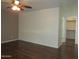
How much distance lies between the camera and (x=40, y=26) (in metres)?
4.48

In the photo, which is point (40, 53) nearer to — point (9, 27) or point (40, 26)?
point (40, 26)

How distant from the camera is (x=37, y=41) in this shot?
4.64 meters

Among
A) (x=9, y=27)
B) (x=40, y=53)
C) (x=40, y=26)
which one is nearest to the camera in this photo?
(x=40, y=53)

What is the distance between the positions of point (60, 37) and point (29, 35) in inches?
67.0

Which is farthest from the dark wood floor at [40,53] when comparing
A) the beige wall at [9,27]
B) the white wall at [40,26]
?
the beige wall at [9,27]

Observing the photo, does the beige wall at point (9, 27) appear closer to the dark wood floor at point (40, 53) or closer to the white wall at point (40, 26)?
the white wall at point (40, 26)

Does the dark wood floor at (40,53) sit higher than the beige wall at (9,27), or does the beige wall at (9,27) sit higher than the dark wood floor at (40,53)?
the beige wall at (9,27)

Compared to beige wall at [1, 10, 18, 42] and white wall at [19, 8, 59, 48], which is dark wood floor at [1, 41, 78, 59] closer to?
white wall at [19, 8, 59, 48]

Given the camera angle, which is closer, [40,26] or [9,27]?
[40,26]

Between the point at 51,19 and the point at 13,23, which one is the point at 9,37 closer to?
the point at 13,23

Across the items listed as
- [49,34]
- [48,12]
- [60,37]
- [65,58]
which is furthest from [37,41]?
[65,58]

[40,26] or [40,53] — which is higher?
[40,26]

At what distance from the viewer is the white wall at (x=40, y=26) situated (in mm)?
3975

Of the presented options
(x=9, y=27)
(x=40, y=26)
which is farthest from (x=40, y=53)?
(x=9, y=27)
